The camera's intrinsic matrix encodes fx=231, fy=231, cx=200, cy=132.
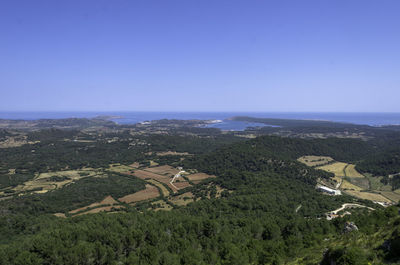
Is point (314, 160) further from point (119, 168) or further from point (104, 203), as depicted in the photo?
point (104, 203)

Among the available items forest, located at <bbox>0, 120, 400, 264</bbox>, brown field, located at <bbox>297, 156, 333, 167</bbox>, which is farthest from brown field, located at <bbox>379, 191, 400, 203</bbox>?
brown field, located at <bbox>297, 156, 333, 167</bbox>

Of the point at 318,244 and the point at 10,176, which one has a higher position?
the point at 318,244

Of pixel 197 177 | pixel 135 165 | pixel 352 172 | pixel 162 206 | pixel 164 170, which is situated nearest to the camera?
pixel 162 206

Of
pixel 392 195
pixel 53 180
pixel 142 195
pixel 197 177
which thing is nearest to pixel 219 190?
pixel 197 177

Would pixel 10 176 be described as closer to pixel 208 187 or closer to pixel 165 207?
pixel 165 207


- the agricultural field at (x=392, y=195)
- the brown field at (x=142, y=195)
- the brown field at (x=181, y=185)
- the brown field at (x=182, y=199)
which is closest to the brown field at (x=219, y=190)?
the brown field at (x=182, y=199)

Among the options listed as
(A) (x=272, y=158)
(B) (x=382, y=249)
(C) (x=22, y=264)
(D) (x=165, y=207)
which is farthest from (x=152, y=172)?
(B) (x=382, y=249)
